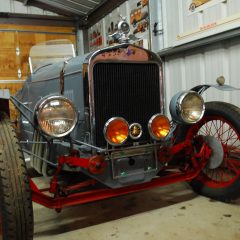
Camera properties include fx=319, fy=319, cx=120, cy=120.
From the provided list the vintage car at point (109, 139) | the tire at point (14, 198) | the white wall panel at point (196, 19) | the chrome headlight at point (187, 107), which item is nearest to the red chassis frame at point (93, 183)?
the vintage car at point (109, 139)

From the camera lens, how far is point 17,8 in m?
6.08

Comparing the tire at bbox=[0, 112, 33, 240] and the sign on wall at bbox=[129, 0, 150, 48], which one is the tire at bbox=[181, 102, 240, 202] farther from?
the sign on wall at bbox=[129, 0, 150, 48]

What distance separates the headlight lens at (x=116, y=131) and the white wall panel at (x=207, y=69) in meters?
1.55

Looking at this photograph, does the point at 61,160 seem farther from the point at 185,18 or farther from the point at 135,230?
the point at 185,18

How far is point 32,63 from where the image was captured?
369 centimetres

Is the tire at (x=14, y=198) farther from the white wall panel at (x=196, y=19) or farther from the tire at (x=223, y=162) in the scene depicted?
the white wall panel at (x=196, y=19)

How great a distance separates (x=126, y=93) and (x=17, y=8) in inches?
185

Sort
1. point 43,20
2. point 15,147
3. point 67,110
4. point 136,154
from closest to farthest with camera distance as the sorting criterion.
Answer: point 15,147
point 67,110
point 136,154
point 43,20

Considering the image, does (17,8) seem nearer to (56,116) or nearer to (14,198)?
(56,116)

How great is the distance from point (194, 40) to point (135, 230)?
2232 mm

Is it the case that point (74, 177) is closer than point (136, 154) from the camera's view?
No

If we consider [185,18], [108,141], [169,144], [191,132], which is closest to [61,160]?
[108,141]

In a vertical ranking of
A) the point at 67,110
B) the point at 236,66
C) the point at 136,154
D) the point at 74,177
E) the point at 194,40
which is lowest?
the point at 74,177

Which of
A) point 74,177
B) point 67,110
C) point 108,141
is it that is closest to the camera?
point 67,110
